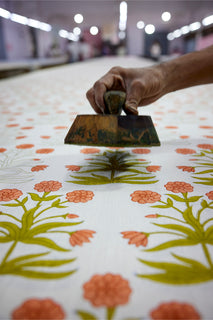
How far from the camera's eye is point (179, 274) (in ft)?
1.61

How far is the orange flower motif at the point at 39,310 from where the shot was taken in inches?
16.2

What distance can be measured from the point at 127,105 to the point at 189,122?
99 centimetres

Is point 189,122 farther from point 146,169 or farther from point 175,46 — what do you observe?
point 175,46

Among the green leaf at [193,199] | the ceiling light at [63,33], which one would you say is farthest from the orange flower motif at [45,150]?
the ceiling light at [63,33]

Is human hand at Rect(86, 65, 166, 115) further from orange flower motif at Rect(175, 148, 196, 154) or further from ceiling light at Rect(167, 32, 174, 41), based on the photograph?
ceiling light at Rect(167, 32, 174, 41)

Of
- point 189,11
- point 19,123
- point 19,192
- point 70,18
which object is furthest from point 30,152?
point 70,18

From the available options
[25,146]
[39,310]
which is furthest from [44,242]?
[25,146]

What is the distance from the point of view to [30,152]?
4.02 ft

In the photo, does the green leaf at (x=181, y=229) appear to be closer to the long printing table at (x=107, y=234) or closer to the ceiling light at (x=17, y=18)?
the long printing table at (x=107, y=234)

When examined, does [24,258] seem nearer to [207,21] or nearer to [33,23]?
[33,23]

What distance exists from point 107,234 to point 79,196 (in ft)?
0.69

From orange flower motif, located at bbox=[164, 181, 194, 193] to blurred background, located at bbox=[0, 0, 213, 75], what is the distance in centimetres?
1009

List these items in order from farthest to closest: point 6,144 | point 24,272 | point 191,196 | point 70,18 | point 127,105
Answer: point 70,18 → point 6,144 → point 127,105 → point 191,196 → point 24,272

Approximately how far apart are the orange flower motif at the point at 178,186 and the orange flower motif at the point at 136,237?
26cm
